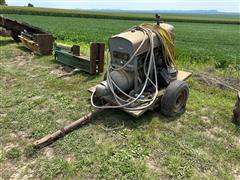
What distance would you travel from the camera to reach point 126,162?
2.87m

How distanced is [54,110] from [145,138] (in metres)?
1.65

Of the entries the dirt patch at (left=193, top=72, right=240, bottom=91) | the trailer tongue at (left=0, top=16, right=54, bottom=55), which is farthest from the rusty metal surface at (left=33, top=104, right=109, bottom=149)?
the trailer tongue at (left=0, top=16, right=54, bottom=55)

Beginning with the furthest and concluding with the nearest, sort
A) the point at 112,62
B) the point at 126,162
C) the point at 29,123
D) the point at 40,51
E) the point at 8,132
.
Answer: the point at 40,51
the point at 112,62
the point at 29,123
the point at 8,132
the point at 126,162

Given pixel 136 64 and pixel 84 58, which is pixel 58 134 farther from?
pixel 84 58

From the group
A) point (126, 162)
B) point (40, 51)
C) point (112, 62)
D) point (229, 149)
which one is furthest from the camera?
point (40, 51)

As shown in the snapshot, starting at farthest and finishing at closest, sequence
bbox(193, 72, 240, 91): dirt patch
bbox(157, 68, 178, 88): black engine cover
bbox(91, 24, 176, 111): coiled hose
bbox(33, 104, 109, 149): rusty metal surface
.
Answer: bbox(193, 72, 240, 91): dirt patch
bbox(157, 68, 178, 88): black engine cover
bbox(91, 24, 176, 111): coiled hose
bbox(33, 104, 109, 149): rusty metal surface

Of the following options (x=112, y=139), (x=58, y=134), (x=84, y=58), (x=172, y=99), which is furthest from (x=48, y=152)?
(x=84, y=58)

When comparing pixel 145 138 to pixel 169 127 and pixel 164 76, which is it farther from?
pixel 164 76

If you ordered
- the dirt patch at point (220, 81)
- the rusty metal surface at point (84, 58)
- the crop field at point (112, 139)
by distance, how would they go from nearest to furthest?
the crop field at point (112, 139) < the dirt patch at point (220, 81) < the rusty metal surface at point (84, 58)

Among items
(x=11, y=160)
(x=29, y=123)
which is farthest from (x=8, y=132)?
(x=11, y=160)

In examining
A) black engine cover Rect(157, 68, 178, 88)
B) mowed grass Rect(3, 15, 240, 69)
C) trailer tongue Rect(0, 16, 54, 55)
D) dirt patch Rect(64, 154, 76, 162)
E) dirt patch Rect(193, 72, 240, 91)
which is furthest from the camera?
mowed grass Rect(3, 15, 240, 69)

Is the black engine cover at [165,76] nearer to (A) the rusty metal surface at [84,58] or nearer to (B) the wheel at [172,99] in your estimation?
(B) the wheel at [172,99]

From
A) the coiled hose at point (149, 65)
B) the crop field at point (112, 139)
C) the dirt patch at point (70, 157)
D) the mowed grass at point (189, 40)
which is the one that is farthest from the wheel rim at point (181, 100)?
the mowed grass at point (189, 40)

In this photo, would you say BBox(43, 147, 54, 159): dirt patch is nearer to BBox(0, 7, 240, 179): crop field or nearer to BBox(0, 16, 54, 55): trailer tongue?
BBox(0, 7, 240, 179): crop field
